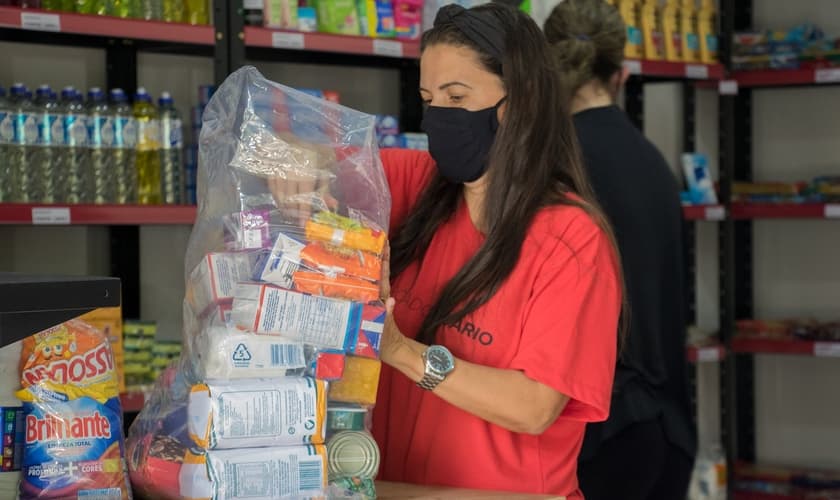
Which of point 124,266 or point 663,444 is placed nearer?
point 663,444

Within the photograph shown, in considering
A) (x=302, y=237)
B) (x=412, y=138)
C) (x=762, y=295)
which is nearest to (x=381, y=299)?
(x=302, y=237)

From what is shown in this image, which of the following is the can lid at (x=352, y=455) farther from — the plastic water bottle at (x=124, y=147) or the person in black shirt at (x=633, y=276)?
the plastic water bottle at (x=124, y=147)

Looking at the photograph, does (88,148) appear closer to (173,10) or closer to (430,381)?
(173,10)

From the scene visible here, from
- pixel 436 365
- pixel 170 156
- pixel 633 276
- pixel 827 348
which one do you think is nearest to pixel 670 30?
pixel 827 348

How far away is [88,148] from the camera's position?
3.41 metres

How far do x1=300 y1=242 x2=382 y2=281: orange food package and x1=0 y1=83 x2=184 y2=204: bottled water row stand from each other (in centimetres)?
199

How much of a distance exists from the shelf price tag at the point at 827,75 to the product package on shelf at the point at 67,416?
4.02 meters

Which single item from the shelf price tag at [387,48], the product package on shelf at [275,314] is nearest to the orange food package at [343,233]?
the product package on shelf at [275,314]

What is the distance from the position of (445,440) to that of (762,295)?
153 inches

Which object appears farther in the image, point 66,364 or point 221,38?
point 221,38

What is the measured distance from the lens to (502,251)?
1.90 meters

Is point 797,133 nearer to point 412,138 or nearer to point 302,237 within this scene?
point 412,138

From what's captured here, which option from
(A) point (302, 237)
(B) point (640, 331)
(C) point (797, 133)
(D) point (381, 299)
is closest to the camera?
(A) point (302, 237)

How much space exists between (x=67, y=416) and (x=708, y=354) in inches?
152
